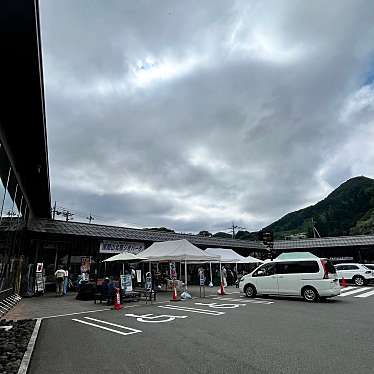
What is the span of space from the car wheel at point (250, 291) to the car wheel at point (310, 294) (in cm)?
242

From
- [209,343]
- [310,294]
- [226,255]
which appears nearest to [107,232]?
[226,255]

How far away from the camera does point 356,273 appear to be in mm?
21422

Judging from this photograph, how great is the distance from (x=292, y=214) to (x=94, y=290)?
80.8 m

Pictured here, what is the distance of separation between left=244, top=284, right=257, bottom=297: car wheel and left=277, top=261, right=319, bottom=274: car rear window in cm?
161

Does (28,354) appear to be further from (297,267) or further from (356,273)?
(356,273)

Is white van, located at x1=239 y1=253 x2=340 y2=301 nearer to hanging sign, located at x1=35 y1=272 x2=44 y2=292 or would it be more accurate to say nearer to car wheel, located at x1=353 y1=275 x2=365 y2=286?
car wheel, located at x1=353 y1=275 x2=365 y2=286

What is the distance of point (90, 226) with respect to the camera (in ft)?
66.5

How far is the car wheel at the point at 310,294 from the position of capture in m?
12.8

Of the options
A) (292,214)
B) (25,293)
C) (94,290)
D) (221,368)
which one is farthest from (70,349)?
(292,214)

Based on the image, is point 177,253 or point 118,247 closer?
point 177,253

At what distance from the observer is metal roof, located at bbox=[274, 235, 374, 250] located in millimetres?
27577

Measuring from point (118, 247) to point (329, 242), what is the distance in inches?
812

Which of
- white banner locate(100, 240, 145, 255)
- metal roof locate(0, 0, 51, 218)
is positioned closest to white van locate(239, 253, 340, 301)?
white banner locate(100, 240, 145, 255)

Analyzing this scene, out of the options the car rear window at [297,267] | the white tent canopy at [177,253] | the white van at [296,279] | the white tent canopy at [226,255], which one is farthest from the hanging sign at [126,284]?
the white tent canopy at [226,255]
